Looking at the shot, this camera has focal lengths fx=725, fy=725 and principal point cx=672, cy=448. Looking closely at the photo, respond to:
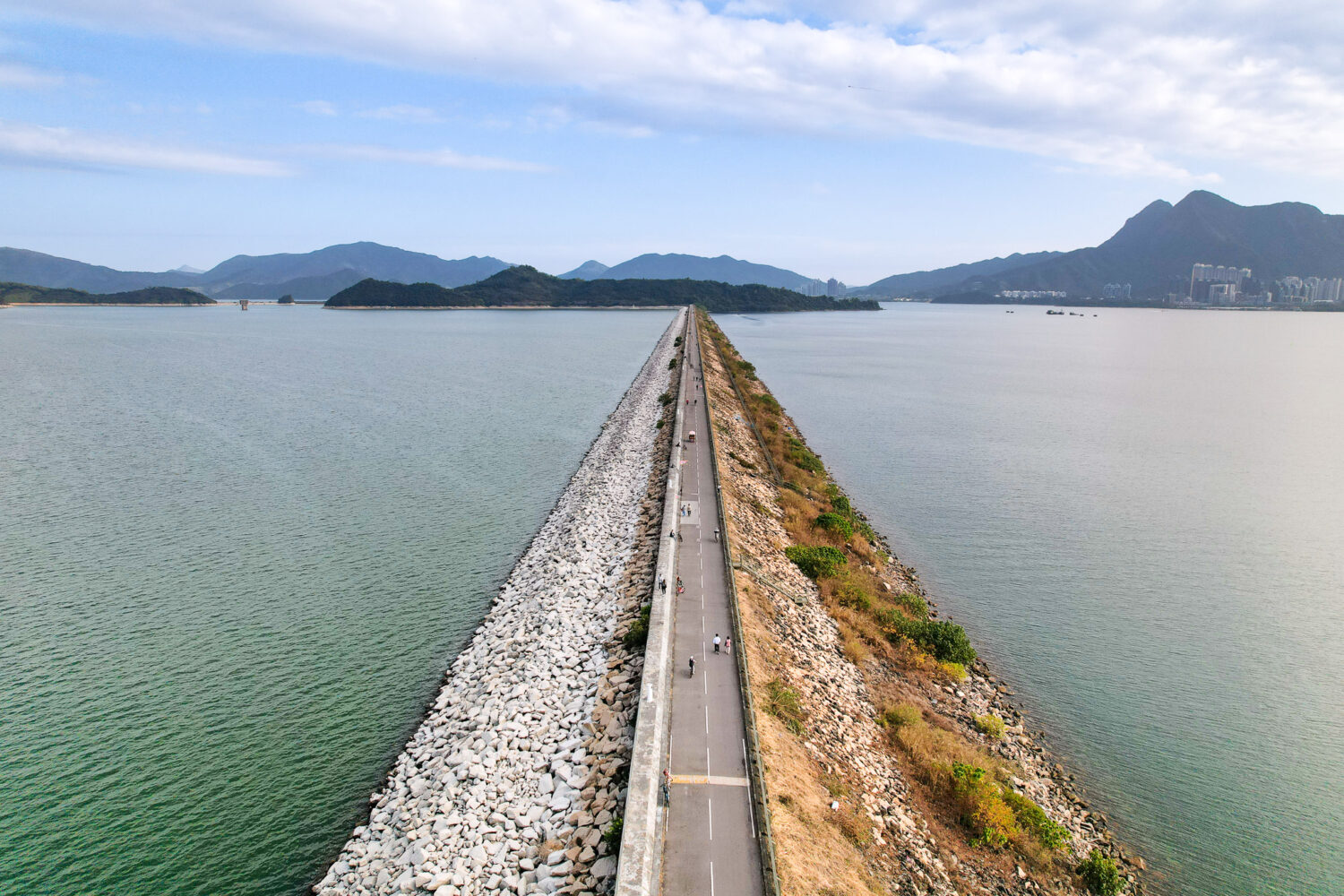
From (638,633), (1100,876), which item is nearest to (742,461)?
Result: (638,633)

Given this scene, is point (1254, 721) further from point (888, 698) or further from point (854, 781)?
Answer: point (854, 781)

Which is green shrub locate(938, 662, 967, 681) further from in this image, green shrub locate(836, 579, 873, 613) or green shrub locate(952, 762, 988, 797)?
green shrub locate(952, 762, 988, 797)

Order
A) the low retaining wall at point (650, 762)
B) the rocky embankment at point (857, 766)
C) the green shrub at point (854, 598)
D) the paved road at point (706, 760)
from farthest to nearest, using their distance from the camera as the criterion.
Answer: the green shrub at point (854, 598)
the rocky embankment at point (857, 766)
the paved road at point (706, 760)
the low retaining wall at point (650, 762)

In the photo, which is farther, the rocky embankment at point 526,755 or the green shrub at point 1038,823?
the green shrub at point 1038,823

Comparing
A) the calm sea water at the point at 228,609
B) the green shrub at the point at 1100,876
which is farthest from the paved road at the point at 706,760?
the calm sea water at the point at 228,609

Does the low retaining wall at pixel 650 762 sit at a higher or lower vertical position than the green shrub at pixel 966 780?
higher


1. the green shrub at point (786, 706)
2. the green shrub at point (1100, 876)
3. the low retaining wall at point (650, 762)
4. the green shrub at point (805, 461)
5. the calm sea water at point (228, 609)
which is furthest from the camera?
the green shrub at point (805, 461)

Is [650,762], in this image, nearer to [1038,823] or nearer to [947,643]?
[1038,823]

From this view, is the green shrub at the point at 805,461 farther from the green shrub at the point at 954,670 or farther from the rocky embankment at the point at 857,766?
the green shrub at the point at 954,670
